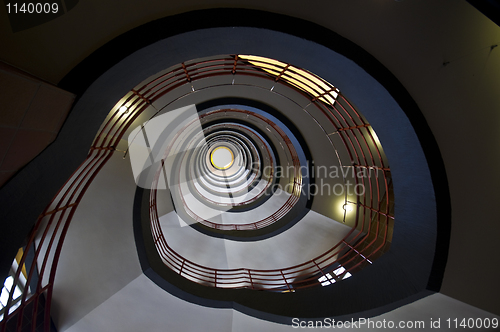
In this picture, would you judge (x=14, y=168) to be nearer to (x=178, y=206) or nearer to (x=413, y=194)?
(x=413, y=194)

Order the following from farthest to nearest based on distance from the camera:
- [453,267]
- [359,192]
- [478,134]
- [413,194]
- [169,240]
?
[169,240] → [359,192] → [413,194] → [453,267] → [478,134]

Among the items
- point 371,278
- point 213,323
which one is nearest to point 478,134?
point 371,278

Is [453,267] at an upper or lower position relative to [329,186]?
lower

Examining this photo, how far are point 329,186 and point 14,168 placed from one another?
21.3 feet

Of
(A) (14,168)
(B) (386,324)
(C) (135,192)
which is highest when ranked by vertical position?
(A) (14,168)

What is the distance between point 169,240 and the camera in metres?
8.22

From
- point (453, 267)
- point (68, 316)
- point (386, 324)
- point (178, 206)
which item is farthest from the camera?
point (178, 206)

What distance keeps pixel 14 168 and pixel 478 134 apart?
4.58 m

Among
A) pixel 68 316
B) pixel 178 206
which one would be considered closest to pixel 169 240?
pixel 178 206

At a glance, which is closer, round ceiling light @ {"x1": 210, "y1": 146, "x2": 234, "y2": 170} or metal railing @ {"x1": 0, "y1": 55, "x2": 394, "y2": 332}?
metal railing @ {"x1": 0, "y1": 55, "x2": 394, "y2": 332}

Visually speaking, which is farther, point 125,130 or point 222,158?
point 222,158

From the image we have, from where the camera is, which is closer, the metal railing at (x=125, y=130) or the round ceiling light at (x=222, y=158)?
the metal railing at (x=125, y=130)

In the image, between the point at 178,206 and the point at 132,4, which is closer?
the point at 132,4

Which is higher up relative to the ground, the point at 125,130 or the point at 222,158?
the point at 222,158
